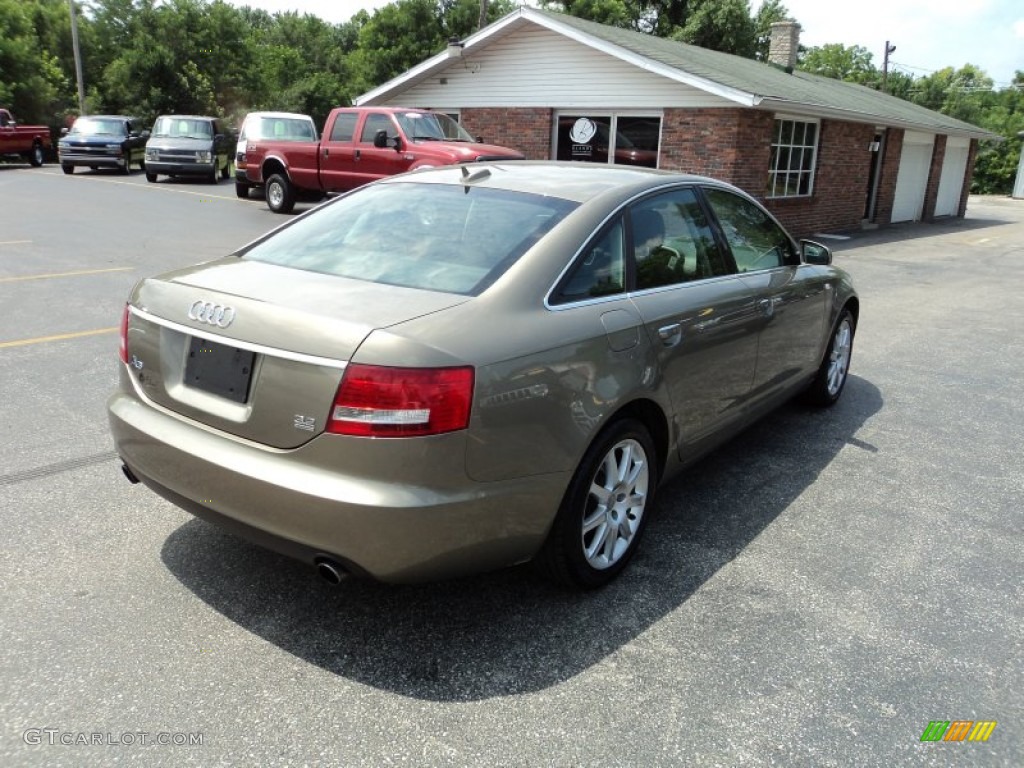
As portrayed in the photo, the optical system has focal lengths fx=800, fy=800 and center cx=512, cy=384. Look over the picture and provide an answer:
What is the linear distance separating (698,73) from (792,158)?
321cm

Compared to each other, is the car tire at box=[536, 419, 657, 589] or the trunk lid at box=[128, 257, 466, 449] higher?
the trunk lid at box=[128, 257, 466, 449]

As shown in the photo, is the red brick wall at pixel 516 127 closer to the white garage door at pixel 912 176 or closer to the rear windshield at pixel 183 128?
the rear windshield at pixel 183 128

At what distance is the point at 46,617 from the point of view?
9.23ft

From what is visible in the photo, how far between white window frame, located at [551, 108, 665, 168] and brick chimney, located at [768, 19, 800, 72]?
34.4ft

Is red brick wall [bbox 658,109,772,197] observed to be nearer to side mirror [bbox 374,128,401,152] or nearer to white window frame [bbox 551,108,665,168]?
white window frame [bbox 551,108,665,168]

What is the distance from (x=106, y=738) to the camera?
229 centimetres

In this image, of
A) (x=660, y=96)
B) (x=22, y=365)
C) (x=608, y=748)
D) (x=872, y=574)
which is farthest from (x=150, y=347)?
(x=660, y=96)

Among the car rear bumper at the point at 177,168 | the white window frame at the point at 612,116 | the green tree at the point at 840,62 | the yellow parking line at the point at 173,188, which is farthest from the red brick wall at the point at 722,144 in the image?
the green tree at the point at 840,62

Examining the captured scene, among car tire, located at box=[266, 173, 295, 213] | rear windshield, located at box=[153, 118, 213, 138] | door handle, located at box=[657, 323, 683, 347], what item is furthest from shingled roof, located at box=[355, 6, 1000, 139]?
door handle, located at box=[657, 323, 683, 347]

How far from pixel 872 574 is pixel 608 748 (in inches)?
65.2

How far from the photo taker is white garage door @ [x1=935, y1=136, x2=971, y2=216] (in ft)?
83.9

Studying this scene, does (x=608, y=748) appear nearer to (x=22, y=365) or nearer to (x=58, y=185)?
(x=22, y=365)

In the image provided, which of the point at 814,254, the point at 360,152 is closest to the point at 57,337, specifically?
the point at 814,254

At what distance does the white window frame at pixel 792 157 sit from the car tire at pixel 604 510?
14246 millimetres
